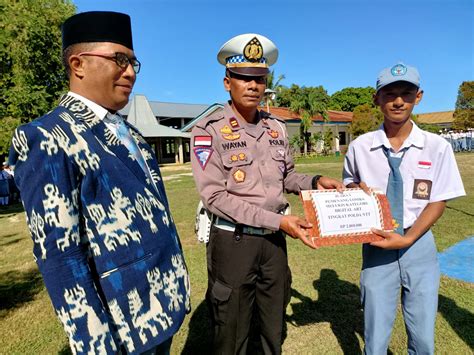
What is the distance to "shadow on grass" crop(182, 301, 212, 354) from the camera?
290cm

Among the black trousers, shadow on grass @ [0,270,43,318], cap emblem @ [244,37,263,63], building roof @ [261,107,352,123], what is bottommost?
shadow on grass @ [0,270,43,318]

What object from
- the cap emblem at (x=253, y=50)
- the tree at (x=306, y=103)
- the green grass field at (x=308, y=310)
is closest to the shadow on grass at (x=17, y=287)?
the green grass field at (x=308, y=310)

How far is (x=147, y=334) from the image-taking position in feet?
4.02

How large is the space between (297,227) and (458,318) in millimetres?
2430

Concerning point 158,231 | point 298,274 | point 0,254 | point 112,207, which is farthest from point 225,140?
point 0,254

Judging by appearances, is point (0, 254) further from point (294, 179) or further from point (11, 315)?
point (294, 179)

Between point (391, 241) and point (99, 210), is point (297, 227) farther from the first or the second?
point (99, 210)

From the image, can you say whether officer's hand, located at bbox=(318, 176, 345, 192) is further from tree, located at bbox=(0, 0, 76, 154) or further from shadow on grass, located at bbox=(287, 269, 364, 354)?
tree, located at bbox=(0, 0, 76, 154)

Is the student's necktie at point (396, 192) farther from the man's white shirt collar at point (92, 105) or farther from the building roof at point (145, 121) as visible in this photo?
the building roof at point (145, 121)

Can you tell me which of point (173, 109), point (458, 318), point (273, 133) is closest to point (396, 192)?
point (273, 133)

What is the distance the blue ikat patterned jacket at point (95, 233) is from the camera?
103 centimetres

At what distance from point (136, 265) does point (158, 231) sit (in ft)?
0.55

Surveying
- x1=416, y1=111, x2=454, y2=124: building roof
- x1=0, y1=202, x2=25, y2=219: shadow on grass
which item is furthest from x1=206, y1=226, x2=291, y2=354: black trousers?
x1=416, y1=111, x2=454, y2=124: building roof

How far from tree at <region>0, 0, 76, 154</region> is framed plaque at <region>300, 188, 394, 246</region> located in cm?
899
